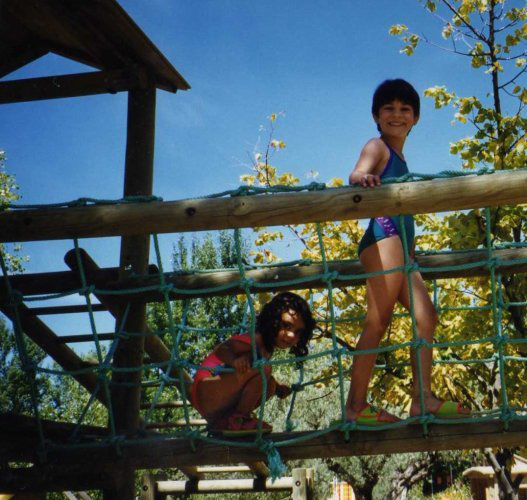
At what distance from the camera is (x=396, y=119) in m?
2.79

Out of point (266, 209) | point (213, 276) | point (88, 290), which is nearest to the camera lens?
point (266, 209)

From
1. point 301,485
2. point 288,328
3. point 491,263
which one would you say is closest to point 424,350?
point 491,263

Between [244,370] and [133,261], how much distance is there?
3.13 feet

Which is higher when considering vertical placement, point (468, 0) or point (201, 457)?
point (468, 0)

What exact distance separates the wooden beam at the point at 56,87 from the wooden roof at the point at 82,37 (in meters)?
0.09

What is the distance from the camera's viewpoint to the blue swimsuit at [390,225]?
101 inches

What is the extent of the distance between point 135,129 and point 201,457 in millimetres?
1774

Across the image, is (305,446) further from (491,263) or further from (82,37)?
(82,37)

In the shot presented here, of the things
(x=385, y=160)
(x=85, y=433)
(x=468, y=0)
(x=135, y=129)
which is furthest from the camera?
(x=468, y=0)

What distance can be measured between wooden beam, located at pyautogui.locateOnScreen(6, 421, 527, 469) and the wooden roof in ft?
6.67

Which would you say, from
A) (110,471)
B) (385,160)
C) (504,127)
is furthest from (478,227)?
(110,471)

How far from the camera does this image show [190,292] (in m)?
2.81

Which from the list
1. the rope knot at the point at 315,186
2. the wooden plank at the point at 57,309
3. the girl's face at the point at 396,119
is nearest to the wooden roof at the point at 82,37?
the wooden plank at the point at 57,309

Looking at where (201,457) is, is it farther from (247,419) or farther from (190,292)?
(190,292)
